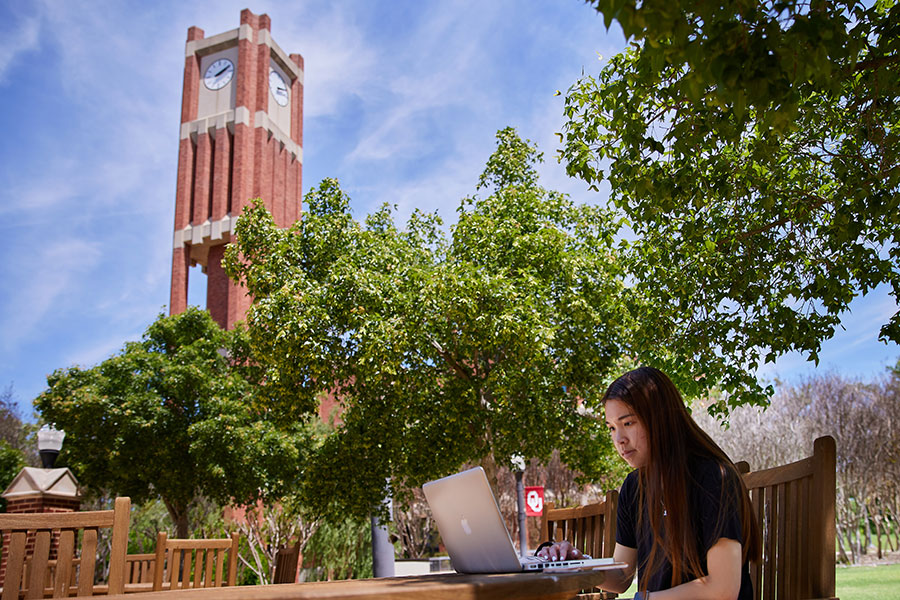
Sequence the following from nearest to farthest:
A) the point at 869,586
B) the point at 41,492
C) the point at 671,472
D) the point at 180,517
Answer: the point at 671,472 < the point at 41,492 < the point at 869,586 < the point at 180,517

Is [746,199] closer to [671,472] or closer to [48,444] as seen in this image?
[671,472]

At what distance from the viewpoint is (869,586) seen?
563 inches

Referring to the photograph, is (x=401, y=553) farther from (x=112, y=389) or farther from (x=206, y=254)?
(x=206, y=254)

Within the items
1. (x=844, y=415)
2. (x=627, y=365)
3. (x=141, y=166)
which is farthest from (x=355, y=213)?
(x=141, y=166)

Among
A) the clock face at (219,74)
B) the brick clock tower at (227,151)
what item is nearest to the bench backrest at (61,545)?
the brick clock tower at (227,151)

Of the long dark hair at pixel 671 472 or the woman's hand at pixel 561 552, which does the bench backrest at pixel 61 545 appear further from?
the long dark hair at pixel 671 472

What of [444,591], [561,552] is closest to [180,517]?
[561,552]

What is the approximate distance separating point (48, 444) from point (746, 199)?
1021 cm

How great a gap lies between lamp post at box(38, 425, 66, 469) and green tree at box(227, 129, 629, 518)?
307cm

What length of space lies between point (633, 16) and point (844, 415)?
2840 cm

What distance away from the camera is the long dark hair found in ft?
7.40

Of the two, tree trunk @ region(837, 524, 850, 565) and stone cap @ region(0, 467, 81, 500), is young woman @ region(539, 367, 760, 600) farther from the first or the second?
tree trunk @ region(837, 524, 850, 565)

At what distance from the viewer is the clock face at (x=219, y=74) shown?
36.8 m

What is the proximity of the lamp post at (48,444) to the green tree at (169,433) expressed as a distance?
667cm
